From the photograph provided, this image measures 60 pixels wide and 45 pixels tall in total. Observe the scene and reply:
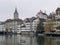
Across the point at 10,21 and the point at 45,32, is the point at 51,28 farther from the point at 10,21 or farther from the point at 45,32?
the point at 10,21

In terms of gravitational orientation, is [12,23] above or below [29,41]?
above

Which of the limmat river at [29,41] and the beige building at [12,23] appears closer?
the limmat river at [29,41]

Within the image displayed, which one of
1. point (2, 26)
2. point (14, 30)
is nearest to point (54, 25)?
point (14, 30)

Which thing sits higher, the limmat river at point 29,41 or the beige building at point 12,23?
the beige building at point 12,23

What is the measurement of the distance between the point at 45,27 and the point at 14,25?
2188 centimetres

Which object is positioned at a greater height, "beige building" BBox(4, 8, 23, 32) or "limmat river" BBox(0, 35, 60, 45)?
"beige building" BBox(4, 8, 23, 32)

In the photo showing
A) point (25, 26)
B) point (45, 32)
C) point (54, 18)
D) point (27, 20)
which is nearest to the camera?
point (45, 32)

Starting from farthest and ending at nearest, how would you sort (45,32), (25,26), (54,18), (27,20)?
(27,20), (25,26), (54,18), (45,32)

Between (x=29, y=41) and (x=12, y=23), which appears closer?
(x=29, y=41)

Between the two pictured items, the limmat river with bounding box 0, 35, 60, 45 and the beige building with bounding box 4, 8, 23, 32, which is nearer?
the limmat river with bounding box 0, 35, 60, 45

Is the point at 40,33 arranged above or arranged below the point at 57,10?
below

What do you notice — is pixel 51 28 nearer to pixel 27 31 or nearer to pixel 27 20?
pixel 27 31

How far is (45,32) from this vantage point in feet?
239

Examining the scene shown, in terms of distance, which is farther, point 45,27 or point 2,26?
point 2,26
